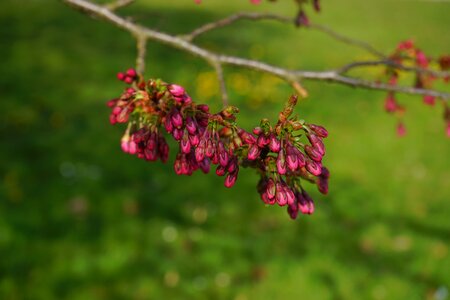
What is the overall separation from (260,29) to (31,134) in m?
10.7

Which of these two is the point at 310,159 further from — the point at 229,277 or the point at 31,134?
the point at 31,134

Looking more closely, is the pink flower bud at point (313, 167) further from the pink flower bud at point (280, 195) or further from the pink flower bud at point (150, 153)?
the pink flower bud at point (150, 153)

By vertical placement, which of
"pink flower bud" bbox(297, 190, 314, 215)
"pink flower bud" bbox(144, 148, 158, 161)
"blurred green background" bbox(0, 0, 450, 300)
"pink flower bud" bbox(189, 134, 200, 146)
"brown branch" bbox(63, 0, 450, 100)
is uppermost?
"brown branch" bbox(63, 0, 450, 100)

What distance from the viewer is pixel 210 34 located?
1388 centimetres

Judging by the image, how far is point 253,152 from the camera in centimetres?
130

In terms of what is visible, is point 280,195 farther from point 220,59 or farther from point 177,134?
point 220,59

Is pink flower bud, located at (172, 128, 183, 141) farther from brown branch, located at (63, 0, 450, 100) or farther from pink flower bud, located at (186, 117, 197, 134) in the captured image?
brown branch, located at (63, 0, 450, 100)

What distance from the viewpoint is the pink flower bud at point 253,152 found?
4.24 feet

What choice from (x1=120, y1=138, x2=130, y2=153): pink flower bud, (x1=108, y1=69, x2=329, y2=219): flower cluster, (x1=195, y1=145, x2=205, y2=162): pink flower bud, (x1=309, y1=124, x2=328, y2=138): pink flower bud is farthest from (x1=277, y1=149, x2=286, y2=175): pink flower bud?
(x1=120, y1=138, x2=130, y2=153): pink flower bud

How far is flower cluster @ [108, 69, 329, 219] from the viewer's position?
1.31 meters

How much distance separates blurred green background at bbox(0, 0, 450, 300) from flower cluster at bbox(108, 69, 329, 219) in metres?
1.01

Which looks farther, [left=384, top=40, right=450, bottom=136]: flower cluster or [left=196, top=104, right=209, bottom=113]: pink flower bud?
[left=384, top=40, right=450, bottom=136]: flower cluster

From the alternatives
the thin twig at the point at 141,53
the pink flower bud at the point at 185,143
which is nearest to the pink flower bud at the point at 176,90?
the pink flower bud at the point at 185,143

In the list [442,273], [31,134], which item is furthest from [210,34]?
[442,273]
